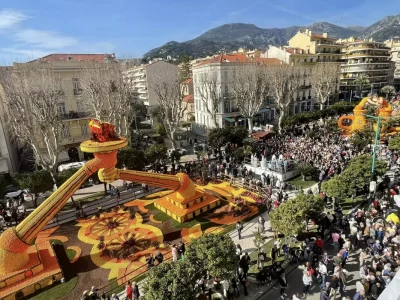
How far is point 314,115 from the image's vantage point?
49.2m

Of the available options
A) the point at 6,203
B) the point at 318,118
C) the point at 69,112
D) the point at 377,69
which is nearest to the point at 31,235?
the point at 6,203

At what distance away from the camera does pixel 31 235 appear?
1459cm

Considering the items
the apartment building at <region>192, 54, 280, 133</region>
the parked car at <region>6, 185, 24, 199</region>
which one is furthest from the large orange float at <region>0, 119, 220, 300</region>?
the apartment building at <region>192, 54, 280, 133</region>

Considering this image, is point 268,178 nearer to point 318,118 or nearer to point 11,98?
point 11,98

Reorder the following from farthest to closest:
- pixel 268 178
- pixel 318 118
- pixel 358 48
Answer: pixel 358 48
pixel 318 118
pixel 268 178

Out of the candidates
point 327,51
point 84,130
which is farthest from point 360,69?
point 84,130

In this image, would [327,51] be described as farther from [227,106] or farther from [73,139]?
[73,139]

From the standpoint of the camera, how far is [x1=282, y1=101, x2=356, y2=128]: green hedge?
1730 inches

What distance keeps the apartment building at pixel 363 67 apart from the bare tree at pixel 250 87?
45.6m

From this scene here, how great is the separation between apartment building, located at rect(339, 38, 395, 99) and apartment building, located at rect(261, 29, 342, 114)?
867 cm

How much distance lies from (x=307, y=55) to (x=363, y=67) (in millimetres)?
25664

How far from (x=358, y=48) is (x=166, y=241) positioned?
271 ft

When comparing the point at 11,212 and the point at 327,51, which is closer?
the point at 11,212

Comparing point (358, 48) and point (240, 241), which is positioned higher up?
point (358, 48)
